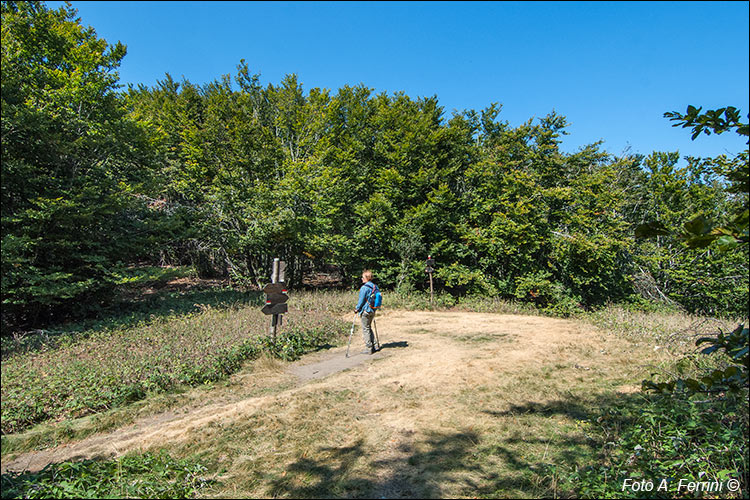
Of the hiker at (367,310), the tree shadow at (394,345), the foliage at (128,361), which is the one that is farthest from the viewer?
the tree shadow at (394,345)

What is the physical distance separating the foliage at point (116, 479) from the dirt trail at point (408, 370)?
431mm

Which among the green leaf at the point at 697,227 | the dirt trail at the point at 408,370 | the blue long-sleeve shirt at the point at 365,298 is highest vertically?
→ the green leaf at the point at 697,227

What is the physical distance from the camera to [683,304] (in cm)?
1788

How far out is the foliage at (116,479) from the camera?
278 cm

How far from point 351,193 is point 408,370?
14919mm

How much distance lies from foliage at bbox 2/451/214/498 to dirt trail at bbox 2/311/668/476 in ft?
1.41

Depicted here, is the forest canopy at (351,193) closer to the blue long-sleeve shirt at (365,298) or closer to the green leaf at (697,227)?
the blue long-sleeve shirt at (365,298)

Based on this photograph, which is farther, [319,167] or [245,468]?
[319,167]

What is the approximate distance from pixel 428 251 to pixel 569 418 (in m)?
15.6

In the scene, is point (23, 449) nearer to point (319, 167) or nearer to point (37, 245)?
point (37, 245)

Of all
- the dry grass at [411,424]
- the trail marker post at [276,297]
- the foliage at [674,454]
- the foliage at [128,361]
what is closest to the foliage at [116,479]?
the dry grass at [411,424]

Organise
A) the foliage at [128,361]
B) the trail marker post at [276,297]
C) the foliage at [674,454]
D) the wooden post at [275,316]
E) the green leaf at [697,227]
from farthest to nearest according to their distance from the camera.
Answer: the wooden post at [275,316] < the trail marker post at [276,297] < the foliage at [128,361] < the foliage at [674,454] < the green leaf at [697,227]

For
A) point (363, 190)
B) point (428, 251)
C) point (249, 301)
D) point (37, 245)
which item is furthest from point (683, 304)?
point (37, 245)

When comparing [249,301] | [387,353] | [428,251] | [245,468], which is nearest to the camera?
[245,468]
